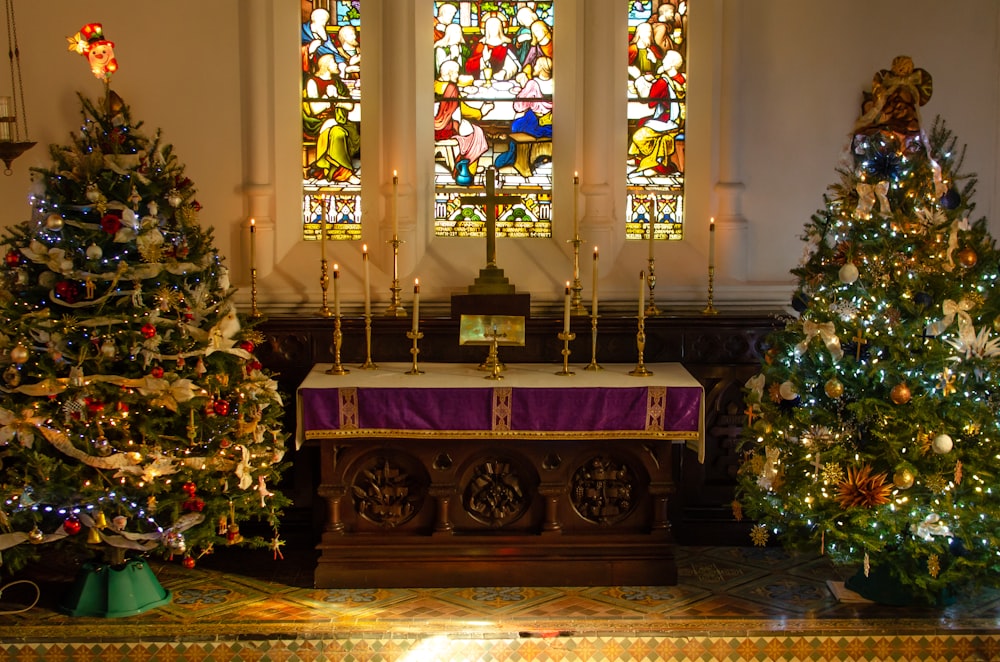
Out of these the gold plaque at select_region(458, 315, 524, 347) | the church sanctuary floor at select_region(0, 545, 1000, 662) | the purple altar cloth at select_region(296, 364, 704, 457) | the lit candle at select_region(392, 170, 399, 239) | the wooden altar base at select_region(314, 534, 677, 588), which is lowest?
the church sanctuary floor at select_region(0, 545, 1000, 662)

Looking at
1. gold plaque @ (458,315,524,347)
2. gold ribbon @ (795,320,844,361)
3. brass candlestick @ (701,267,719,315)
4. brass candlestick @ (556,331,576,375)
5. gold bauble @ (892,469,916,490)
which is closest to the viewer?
gold bauble @ (892,469,916,490)

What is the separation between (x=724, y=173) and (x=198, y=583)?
366 cm

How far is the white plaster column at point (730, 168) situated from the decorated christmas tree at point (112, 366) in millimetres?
2906

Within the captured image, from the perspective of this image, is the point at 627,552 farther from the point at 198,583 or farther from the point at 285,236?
the point at 285,236

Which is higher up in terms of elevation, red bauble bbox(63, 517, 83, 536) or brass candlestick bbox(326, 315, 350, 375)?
brass candlestick bbox(326, 315, 350, 375)

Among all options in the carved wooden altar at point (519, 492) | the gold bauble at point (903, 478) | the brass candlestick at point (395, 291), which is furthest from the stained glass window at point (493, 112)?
the gold bauble at point (903, 478)

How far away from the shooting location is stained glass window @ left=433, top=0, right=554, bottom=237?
743cm

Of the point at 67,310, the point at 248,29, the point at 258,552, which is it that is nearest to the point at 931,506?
the point at 258,552

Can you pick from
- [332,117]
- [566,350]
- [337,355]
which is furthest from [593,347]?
[332,117]

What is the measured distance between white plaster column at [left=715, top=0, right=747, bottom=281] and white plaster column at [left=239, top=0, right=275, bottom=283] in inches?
101

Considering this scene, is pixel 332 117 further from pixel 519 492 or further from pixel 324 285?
pixel 519 492

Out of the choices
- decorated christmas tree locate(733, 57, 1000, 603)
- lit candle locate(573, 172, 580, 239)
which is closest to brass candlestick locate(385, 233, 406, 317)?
lit candle locate(573, 172, 580, 239)

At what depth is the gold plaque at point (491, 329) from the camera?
21.7ft

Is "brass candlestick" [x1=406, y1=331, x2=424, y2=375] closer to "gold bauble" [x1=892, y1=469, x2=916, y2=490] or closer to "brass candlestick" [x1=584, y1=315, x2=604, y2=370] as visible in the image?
"brass candlestick" [x1=584, y1=315, x2=604, y2=370]
